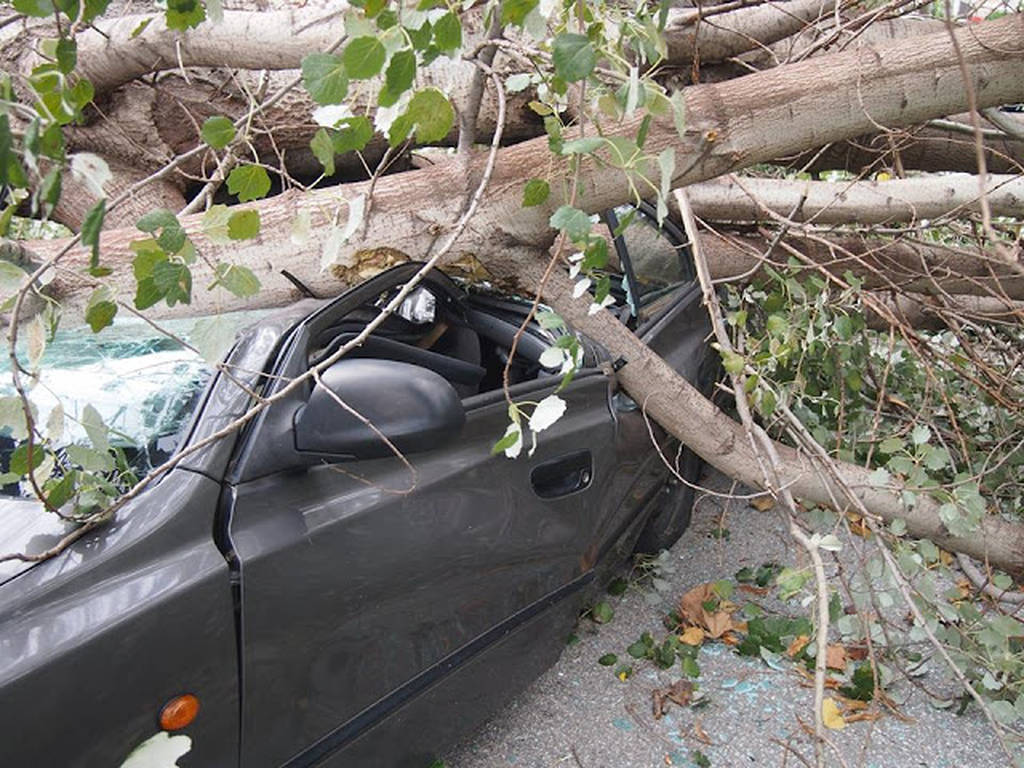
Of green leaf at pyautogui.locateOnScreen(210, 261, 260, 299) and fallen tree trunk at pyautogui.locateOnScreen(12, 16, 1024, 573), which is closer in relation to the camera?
green leaf at pyautogui.locateOnScreen(210, 261, 260, 299)

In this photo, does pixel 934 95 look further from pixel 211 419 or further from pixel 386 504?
pixel 211 419

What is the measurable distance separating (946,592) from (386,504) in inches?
99.7

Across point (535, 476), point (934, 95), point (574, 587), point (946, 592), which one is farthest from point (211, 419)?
point (946, 592)

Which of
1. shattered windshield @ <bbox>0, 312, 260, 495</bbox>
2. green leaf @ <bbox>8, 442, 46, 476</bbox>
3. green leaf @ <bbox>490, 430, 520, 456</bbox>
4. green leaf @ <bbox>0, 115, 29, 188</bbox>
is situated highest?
green leaf @ <bbox>0, 115, 29, 188</bbox>

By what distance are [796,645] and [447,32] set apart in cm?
245

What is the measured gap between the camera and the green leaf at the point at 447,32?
5.14 ft

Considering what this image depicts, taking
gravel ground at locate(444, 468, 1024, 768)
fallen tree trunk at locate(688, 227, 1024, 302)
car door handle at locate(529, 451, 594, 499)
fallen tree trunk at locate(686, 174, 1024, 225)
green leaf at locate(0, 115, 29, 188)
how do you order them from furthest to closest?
fallen tree trunk at locate(688, 227, 1024, 302)
fallen tree trunk at locate(686, 174, 1024, 225)
gravel ground at locate(444, 468, 1024, 768)
car door handle at locate(529, 451, 594, 499)
green leaf at locate(0, 115, 29, 188)

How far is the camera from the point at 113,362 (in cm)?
228

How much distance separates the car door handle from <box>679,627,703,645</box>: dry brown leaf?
93cm

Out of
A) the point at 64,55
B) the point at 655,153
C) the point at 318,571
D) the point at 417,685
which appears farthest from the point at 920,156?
the point at 64,55

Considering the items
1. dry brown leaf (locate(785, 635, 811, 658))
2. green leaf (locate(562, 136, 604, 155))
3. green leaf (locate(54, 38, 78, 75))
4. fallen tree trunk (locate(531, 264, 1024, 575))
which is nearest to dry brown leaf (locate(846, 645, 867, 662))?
dry brown leaf (locate(785, 635, 811, 658))

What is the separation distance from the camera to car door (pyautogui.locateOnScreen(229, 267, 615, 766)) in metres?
1.79

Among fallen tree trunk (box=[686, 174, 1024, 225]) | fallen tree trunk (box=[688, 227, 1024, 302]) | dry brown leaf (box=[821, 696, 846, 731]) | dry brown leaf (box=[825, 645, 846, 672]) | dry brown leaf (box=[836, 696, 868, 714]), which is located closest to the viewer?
dry brown leaf (box=[821, 696, 846, 731])

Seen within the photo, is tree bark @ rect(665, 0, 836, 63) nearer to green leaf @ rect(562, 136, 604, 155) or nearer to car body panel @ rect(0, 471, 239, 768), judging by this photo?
green leaf @ rect(562, 136, 604, 155)
